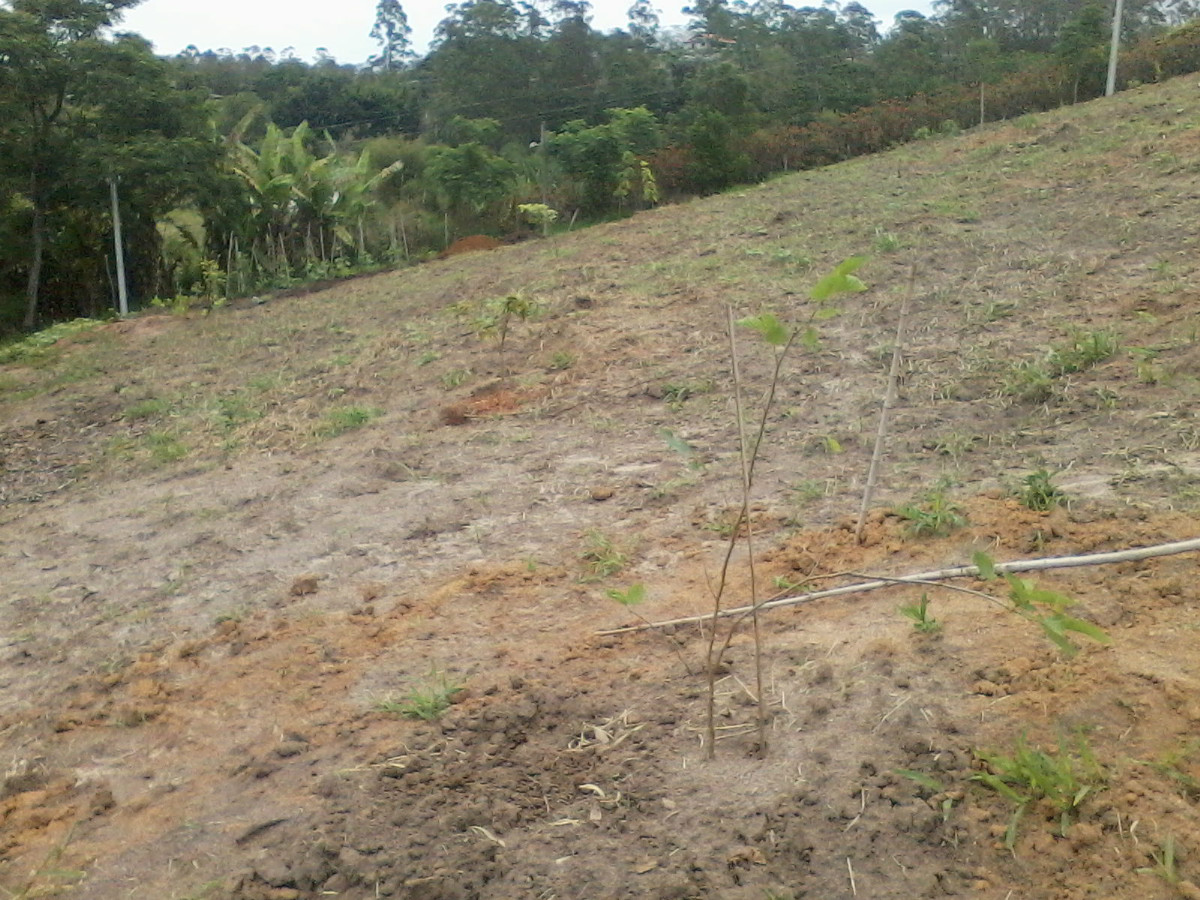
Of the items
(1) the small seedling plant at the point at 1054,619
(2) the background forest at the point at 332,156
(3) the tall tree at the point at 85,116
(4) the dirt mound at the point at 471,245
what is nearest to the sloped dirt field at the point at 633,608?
(1) the small seedling plant at the point at 1054,619

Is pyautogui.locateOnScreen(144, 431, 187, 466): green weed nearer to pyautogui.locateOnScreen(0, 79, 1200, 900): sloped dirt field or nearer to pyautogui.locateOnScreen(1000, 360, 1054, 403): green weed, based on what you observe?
pyautogui.locateOnScreen(0, 79, 1200, 900): sloped dirt field

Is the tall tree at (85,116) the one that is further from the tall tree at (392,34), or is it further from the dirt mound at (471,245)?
the tall tree at (392,34)

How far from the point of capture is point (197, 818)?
2629mm

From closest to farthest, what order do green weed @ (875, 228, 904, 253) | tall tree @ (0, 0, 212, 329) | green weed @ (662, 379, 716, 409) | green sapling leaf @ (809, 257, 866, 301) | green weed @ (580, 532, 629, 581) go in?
1. green sapling leaf @ (809, 257, 866, 301)
2. green weed @ (580, 532, 629, 581)
3. green weed @ (662, 379, 716, 409)
4. green weed @ (875, 228, 904, 253)
5. tall tree @ (0, 0, 212, 329)

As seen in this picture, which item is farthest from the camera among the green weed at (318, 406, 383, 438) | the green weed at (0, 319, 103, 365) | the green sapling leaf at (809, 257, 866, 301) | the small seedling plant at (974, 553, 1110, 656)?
the green weed at (0, 319, 103, 365)

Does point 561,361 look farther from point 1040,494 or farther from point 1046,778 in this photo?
point 1046,778

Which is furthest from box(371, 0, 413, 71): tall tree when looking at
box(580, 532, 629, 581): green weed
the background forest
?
box(580, 532, 629, 581): green weed

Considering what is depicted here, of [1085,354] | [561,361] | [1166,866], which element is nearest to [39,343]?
[561,361]

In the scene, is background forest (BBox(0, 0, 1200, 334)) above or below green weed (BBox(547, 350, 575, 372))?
above

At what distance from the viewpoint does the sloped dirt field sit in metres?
2.22

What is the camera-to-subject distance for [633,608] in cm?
338

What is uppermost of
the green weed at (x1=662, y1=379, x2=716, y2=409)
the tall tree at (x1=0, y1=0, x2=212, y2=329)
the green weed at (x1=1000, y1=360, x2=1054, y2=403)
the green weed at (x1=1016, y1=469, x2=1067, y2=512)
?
the tall tree at (x1=0, y1=0, x2=212, y2=329)

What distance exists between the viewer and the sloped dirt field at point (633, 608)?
7.29ft

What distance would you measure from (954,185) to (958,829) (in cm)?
855
